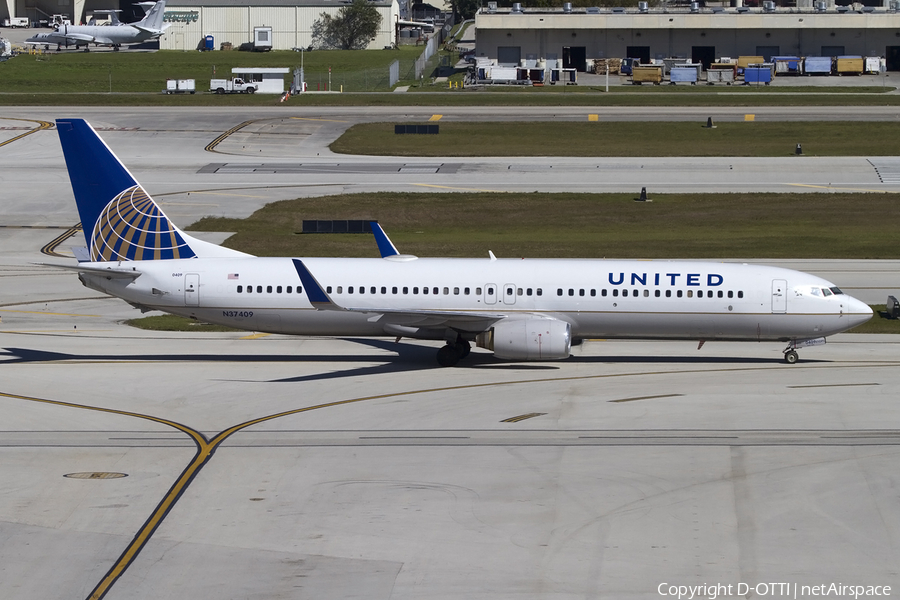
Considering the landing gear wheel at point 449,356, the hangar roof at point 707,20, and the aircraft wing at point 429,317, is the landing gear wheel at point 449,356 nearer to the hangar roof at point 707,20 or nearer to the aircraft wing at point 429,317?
the aircraft wing at point 429,317

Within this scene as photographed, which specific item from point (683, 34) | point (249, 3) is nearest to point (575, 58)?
point (683, 34)

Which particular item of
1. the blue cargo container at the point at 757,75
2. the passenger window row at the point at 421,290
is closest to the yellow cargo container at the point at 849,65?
the blue cargo container at the point at 757,75

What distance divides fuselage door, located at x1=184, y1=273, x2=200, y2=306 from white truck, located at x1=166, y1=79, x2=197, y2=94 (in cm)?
8776

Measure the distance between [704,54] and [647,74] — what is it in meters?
15.6

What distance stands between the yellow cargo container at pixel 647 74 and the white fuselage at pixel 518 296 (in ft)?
311

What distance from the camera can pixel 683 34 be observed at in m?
140

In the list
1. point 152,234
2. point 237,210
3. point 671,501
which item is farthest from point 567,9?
point 671,501

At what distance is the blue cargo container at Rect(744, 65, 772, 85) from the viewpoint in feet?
420

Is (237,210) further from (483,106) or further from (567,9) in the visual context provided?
(567,9)

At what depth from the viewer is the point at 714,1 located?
184 m

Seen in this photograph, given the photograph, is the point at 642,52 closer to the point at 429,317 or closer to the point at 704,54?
the point at 704,54

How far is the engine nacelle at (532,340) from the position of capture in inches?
1452

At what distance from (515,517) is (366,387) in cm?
→ 1249

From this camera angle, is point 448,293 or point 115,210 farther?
point 115,210
